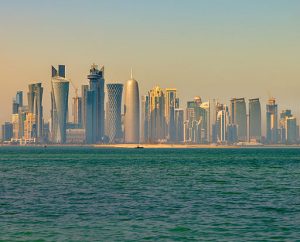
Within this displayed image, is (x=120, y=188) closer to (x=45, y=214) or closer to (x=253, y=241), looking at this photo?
(x=45, y=214)

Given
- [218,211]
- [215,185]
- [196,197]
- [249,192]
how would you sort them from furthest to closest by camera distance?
1. [215,185]
2. [249,192]
3. [196,197]
4. [218,211]

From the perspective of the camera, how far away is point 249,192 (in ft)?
238

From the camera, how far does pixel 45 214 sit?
171 ft

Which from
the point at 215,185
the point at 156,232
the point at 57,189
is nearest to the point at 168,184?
the point at 215,185

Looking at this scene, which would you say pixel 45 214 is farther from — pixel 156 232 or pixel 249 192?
pixel 249 192

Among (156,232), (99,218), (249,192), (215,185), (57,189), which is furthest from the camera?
(215,185)

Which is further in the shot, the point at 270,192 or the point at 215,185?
the point at 215,185

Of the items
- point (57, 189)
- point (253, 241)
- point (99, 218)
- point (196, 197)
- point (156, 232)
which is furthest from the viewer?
point (57, 189)

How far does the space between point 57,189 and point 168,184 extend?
16356mm

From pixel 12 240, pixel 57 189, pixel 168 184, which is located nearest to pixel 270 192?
Result: pixel 168 184

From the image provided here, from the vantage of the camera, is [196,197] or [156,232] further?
[196,197]

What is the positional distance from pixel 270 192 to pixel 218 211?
20472mm

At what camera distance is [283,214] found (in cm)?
5216

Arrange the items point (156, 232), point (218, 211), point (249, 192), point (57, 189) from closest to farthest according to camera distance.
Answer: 1. point (156, 232)
2. point (218, 211)
3. point (249, 192)
4. point (57, 189)
